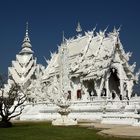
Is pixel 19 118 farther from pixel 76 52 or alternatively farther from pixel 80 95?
pixel 76 52

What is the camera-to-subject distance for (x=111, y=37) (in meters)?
35.7

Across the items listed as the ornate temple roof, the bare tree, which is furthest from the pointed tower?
the bare tree

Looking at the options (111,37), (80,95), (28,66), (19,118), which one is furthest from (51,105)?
(28,66)

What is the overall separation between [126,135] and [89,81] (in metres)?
26.1

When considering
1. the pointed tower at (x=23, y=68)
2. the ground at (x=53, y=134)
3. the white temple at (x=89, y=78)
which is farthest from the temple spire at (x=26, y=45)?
the ground at (x=53, y=134)

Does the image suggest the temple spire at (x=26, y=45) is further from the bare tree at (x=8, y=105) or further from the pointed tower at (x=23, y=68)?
the bare tree at (x=8, y=105)

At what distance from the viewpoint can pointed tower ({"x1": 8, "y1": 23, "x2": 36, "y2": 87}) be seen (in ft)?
153

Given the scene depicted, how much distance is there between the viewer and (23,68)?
156ft

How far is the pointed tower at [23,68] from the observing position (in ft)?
153

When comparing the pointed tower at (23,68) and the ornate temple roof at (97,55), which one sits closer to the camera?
the ornate temple roof at (97,55)

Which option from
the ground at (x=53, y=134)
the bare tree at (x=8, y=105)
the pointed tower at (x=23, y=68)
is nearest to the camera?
Answer: the ground at (x=53, y=134)

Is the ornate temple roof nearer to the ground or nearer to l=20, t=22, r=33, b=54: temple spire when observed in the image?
l=20, t=22, r=33, b=54: temple spire

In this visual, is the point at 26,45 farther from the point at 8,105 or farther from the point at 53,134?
→ the point at 53,134

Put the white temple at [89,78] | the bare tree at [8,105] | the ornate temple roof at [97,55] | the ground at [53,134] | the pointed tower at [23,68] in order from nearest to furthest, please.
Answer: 1. the ground at [53,134]
2. the bare tree at [8,105]
3. the white temple at [89,78]
4. the ornate temple roof at [97,55]
5. the pointed tower at [23,68]
